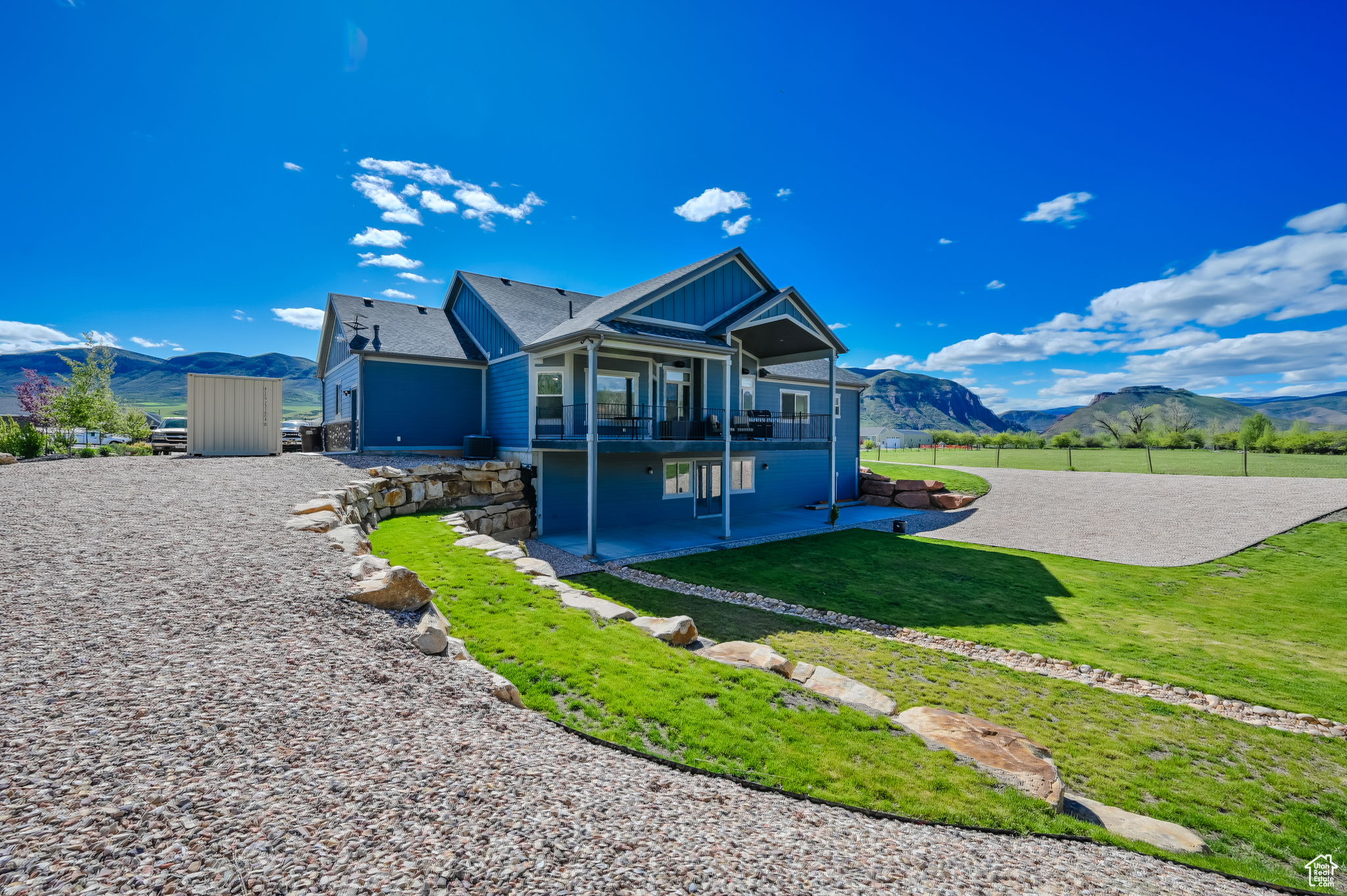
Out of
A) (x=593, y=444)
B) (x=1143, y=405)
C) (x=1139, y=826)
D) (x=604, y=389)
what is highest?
(x=1143, y=405)

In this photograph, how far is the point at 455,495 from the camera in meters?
12.4

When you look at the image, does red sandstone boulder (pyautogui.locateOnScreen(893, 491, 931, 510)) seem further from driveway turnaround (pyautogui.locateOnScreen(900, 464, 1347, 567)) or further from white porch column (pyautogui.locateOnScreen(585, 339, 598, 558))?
white porch column (pyautogui.locateOnScreen(585, 339, 598, 558))

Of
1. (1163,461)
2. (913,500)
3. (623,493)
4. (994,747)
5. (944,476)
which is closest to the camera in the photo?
(994,747)

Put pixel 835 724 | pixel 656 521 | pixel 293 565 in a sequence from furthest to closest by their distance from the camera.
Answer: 1. pixel 656 521
2. pixel 293 565
3. pixel 835 724

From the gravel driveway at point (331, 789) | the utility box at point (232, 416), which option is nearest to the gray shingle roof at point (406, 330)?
the utility box at point (232, 416)

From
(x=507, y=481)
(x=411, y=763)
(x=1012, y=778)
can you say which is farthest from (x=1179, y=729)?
(x=507, y=481)

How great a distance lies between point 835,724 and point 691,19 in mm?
15310

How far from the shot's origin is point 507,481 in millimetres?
13508

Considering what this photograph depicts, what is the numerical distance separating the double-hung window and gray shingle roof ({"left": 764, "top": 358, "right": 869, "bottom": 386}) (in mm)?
5049

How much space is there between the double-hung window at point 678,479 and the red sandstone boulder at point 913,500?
29.8ft

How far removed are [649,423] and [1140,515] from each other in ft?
51.6

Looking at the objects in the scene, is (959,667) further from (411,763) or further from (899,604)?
(411,763)

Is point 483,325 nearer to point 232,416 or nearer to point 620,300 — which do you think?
point 620,300

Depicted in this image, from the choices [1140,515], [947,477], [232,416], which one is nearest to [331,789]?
[232,416]
